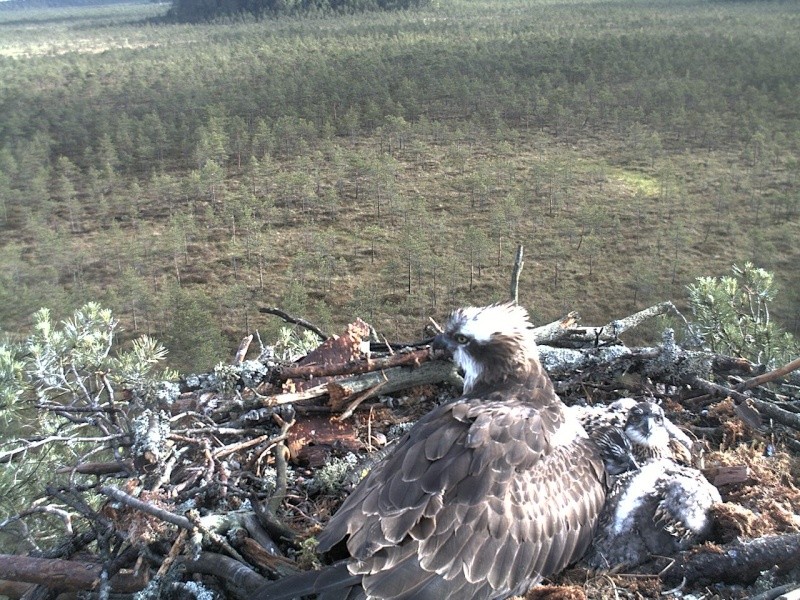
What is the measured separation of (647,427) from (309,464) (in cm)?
214

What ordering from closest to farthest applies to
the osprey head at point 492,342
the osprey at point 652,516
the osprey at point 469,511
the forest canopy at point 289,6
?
1. the osprey at point 469,511
2. the osprey at point 652,516
3. the osprey head at point 492,342
4. the forest canopy at point 289,6

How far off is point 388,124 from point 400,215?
11953 millimetres

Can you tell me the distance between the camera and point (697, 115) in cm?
4003

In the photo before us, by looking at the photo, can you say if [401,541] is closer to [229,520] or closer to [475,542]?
[475,542]

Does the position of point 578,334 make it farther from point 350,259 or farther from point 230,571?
point 350,259

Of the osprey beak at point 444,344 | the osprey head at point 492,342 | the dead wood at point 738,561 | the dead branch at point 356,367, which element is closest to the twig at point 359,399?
the dead branch at point 356,367

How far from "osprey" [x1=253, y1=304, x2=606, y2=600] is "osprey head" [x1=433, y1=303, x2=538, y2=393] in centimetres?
28

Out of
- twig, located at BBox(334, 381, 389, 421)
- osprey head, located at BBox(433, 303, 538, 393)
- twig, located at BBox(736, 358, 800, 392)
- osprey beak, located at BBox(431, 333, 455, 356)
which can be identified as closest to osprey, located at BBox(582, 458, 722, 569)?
osprey head, located at BBox(433, 303, 538, 393)

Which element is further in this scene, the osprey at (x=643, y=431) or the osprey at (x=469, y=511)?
the osprey at (x=643, y=431)

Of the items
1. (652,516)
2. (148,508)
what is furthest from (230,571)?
(652,516)

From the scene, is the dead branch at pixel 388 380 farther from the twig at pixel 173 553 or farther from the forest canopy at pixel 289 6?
the forest canopy at pixel 289 6

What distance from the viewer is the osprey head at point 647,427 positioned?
4257mm

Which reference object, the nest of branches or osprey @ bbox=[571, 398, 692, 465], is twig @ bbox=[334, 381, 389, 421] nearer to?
the nest of branches

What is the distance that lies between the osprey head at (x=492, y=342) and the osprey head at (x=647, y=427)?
2.20 ft
